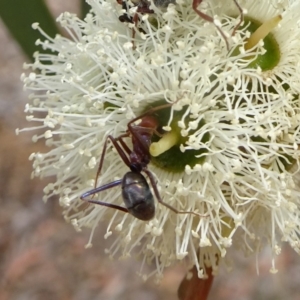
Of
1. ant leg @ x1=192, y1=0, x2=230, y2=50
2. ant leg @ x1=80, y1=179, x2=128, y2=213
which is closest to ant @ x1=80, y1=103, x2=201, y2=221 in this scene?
ant leg @ x1=80, y1=179, x2=128, y2=213

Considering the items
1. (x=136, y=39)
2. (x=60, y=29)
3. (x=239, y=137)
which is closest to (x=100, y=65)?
(x=136, y=39)

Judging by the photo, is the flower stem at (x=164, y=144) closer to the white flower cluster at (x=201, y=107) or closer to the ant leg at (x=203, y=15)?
the white flower cluster at (x=201, y=107)

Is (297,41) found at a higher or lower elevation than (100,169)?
higher

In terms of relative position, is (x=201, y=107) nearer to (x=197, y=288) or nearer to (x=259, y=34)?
(x=259, y=34)

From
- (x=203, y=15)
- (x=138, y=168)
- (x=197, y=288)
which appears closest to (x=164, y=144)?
(x=138, y=168)

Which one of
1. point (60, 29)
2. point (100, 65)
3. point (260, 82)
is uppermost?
point (260, 82)

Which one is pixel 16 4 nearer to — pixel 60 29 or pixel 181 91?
pixel 60 29

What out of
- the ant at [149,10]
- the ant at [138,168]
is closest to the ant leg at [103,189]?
the ant at [138,168]
